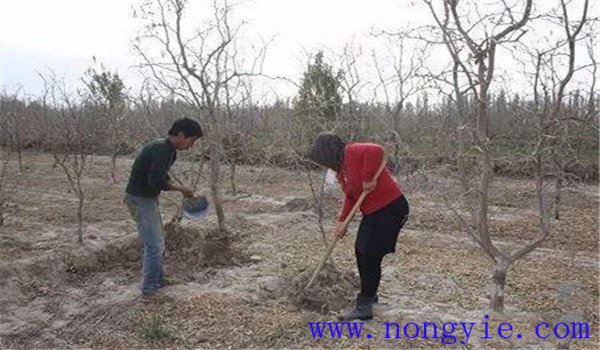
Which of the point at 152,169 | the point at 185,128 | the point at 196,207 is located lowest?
the point at 196,207

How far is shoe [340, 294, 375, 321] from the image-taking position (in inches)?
151

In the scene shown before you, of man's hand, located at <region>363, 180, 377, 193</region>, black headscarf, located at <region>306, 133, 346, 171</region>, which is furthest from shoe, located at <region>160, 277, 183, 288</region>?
man's hand, located at <region>363, 180, 377, 193</region>

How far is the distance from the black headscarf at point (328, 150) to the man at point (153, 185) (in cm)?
105

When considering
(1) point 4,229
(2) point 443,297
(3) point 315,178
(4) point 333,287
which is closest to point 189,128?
(4) point 333,287

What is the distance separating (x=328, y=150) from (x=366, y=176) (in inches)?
11.7

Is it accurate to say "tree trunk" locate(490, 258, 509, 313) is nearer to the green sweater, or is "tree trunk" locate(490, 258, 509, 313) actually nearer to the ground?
the ground

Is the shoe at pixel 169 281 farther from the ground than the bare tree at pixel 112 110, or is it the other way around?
the bare tree at pixel 112 110

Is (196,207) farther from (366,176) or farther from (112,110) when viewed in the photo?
(112,110)

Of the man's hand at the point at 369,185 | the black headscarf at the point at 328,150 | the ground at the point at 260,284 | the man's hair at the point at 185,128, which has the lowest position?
the ground at the point at 260,284

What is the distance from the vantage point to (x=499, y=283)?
13.3ft

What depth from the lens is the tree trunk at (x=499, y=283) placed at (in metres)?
4.00

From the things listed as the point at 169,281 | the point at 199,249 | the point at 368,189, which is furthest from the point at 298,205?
the point at 368,189

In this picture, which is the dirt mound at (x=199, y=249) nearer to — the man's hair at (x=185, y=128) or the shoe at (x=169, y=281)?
the shoe at (x=169, y=281)

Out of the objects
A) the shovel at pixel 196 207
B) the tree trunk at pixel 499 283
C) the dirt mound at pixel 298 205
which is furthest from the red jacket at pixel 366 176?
the dirt mound at pixel 298 205
